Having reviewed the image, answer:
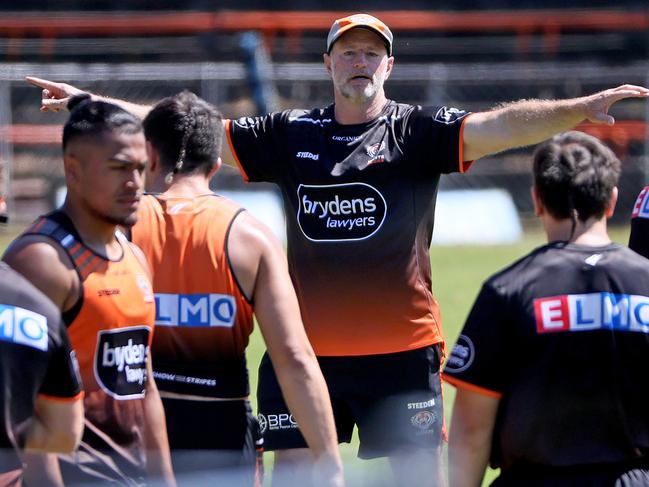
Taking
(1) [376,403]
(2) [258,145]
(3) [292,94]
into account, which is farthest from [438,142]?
(3) [292,94]

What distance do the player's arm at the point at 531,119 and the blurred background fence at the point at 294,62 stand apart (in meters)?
13.0

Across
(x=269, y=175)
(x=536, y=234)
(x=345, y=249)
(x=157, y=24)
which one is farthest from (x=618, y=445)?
(x=157, y=24)

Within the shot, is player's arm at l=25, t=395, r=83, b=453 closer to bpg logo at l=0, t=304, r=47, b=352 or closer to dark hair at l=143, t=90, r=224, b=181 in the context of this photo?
bpg logo at l=0, t=304, r=47, b=352

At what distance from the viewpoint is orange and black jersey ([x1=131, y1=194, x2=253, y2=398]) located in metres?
4.48

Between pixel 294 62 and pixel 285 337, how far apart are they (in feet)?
60.6

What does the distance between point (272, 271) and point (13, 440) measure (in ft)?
4.18

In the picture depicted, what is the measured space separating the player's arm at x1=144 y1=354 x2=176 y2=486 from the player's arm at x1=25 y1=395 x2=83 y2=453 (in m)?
0.51

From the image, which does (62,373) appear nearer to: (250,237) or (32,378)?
(32,378)

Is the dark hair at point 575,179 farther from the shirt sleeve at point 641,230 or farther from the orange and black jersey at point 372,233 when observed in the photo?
the orange and black jersey at point 372,233

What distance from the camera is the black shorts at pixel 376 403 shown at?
18.3 feet

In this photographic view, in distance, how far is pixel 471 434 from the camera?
4.00 metres

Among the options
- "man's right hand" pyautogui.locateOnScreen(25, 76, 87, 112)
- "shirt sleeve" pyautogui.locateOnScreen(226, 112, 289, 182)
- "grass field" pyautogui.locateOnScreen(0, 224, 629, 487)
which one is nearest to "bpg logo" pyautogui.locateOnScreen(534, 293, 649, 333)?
"grass field" pyautogui.locateOnScreen(0, 224, 629, 487)

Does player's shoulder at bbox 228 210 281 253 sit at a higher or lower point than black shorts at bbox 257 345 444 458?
higher

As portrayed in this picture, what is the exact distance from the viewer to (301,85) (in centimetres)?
2048
